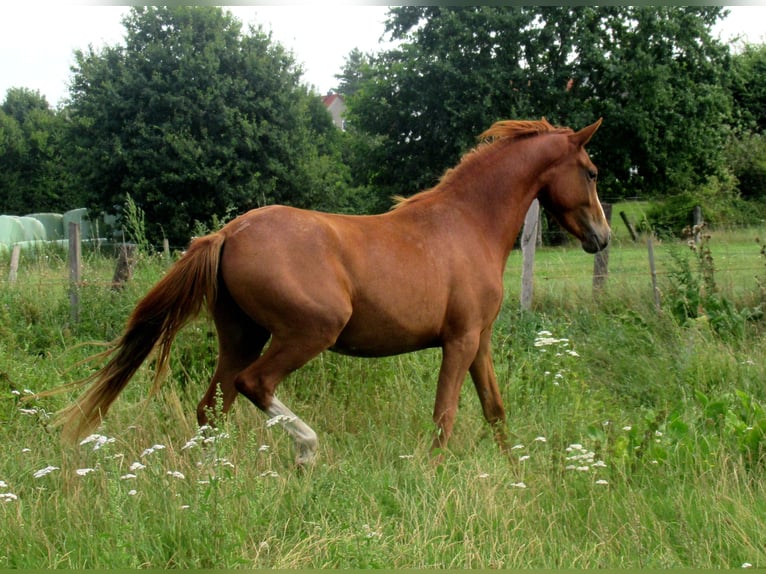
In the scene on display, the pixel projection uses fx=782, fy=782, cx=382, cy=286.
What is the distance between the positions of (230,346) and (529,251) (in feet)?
18.1

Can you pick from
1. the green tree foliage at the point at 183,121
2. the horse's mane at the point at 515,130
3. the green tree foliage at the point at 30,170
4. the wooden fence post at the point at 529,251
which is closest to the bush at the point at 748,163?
the green tree foliage at the point at 183,121

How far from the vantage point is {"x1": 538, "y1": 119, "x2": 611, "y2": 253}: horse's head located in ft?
17.5

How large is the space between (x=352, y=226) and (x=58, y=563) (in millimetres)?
2427

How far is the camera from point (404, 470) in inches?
160

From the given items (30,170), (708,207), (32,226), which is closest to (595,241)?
(708,207)

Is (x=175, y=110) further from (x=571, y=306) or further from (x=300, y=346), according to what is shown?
(x=300, y=346)

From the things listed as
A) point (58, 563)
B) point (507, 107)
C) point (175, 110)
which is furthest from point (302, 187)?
point (58, 563)

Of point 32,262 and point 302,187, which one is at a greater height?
point 302,187

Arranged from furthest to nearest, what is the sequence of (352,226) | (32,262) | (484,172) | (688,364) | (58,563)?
(32,262), (688,364), (484,172), (352,226), (58,563)

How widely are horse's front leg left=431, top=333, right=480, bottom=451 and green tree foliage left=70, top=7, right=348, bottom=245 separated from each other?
2407cm

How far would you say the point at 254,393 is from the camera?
431 cm

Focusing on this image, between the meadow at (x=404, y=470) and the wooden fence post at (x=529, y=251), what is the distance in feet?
6.15

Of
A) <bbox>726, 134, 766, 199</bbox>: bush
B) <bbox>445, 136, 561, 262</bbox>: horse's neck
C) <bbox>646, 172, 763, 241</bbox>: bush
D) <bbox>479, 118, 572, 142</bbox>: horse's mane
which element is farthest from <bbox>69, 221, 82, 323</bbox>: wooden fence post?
<bbox>726, 134, 766, 199</bbox>: bush

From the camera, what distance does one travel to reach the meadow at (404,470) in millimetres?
3178
